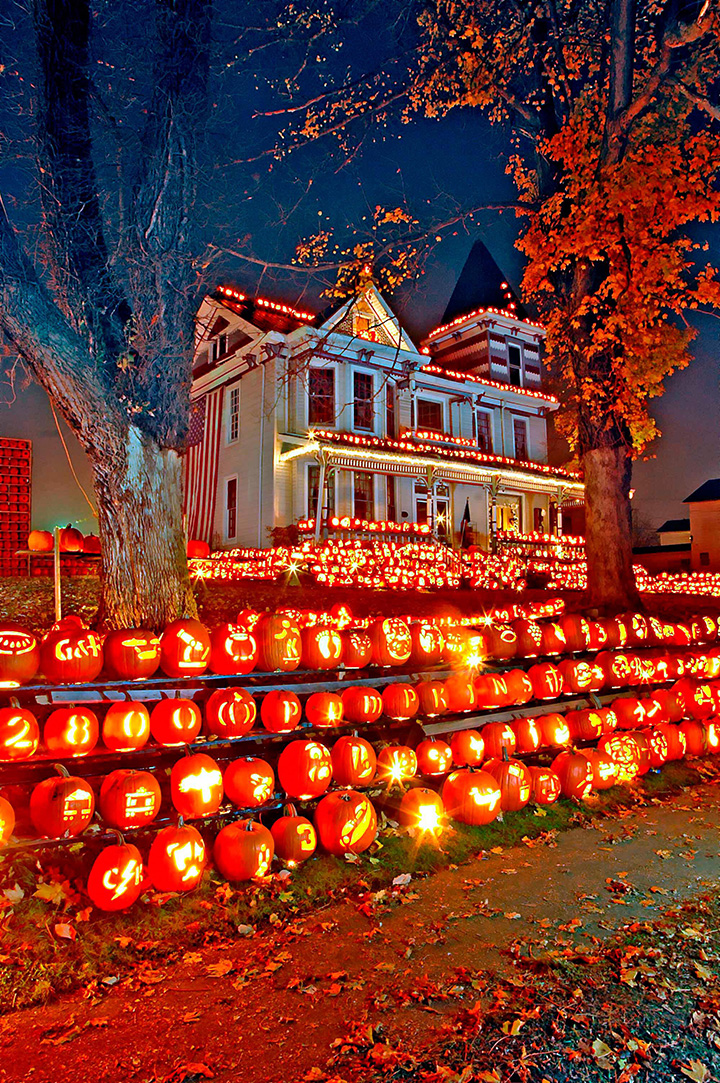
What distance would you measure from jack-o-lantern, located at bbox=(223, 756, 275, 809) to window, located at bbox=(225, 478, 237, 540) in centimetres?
1747

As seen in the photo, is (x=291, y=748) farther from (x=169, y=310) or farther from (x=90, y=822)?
(x=169, y=310)

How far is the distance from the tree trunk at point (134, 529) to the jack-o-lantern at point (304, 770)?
64.0 inches

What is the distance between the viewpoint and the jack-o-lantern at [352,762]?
505 cm

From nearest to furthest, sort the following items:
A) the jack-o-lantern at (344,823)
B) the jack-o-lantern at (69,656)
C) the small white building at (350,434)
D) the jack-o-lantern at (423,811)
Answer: the jack-o-lantern at (69,656) < the jack-o-lantern at (344,823) < the jack-o-lantern at (423,811) < the small white building at (350,434)

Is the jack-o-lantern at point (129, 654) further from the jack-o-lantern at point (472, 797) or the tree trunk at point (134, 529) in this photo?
the jack-o-lantern at point (472, 797)

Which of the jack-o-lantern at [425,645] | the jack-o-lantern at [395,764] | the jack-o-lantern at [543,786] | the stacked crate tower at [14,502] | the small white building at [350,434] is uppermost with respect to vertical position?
the small white building at [350,434]

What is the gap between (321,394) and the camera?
72.2 feet

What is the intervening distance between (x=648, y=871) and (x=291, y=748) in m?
2.70

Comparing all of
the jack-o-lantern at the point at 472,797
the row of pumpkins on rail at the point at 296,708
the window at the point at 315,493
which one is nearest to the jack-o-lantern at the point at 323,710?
the row of pumpkins on rail at the point at 296,708

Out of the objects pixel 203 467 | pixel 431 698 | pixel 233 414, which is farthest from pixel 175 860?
pixel 203 467

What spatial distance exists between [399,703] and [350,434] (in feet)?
50.4

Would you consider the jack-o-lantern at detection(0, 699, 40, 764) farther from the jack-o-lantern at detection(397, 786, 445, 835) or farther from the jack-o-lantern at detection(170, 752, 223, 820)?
the jack-o-lantern at detection(397, 786, 445, 835)

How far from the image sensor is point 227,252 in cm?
653

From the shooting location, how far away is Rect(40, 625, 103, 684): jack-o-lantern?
4.54 metres
